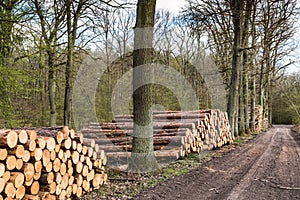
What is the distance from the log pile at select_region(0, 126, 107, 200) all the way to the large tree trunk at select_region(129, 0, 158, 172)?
1.29 meters

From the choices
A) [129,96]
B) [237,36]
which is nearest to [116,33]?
[129,96]

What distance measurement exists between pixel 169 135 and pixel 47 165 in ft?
18.6

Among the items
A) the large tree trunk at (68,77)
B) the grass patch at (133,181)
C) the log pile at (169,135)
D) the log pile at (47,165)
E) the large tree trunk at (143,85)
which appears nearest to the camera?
the log pile at (47,165)

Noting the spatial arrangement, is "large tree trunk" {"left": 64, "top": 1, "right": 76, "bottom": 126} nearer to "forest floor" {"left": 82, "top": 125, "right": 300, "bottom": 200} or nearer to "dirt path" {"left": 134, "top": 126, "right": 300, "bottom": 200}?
"forest floor" {"left": 82, "top": 125, "right": 300, "bottom": 200}

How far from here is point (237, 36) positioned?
14539 mm

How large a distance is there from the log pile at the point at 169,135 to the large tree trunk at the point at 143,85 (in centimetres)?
70

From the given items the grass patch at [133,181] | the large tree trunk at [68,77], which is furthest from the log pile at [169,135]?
the large tree trunk at [68,77]

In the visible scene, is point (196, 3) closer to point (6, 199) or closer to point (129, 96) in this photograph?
point (129, 96)

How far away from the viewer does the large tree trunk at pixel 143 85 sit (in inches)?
299

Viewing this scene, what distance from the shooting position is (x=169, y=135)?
10203 mm

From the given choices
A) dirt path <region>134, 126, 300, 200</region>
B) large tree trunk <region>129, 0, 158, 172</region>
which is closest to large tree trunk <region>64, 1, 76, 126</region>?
large tree trunk <region>129, 0, 158, 172</region>

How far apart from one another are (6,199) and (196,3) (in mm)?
13612

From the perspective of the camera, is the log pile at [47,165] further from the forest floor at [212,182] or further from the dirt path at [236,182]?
the dirt path at [236,182]

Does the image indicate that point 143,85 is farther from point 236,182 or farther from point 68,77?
point 68,77
